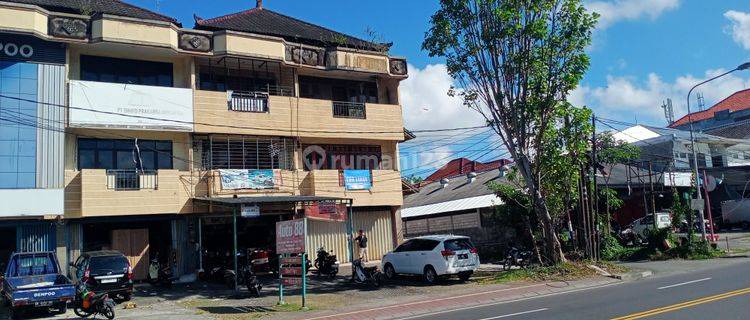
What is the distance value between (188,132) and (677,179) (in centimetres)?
3261

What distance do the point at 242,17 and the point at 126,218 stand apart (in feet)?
→ 36.3

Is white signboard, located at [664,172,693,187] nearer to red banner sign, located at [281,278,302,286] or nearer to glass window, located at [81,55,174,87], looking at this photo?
red banner sign, located at [281,278,302,286]

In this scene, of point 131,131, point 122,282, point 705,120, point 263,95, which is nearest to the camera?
point 122,282

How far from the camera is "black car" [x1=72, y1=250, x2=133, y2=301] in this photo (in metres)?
18.1

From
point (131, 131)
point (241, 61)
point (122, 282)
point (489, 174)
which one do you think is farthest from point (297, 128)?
point (489, 174)

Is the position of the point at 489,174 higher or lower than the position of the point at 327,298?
higher

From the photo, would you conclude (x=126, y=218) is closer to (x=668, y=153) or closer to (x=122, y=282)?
(x=122, y=282)

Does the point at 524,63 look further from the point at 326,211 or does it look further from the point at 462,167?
the point at 462,167

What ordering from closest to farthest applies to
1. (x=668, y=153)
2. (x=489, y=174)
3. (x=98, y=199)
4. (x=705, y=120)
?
1. (x=98, y=199)
2. (x=489, y=174)
3. (x=668, y=153)
4. (x=705, y=120)

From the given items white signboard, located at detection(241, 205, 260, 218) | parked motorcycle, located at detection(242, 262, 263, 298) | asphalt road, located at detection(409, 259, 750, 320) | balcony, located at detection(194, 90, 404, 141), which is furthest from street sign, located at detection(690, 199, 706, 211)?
parked motorcycle, located at detection(242, 262, 263, 298)

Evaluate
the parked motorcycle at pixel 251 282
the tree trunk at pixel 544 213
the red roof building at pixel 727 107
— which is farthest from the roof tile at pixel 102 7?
the red roof building at pixel 727 107

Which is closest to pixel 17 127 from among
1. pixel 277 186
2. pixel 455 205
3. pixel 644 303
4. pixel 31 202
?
pixel 31 202

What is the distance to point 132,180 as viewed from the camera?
2278 centimetres

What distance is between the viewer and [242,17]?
94.7 feet
